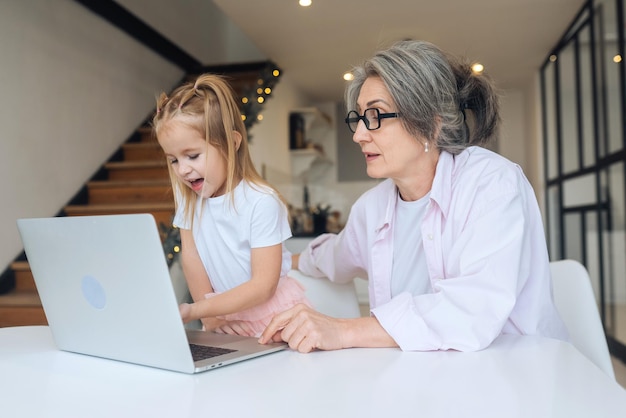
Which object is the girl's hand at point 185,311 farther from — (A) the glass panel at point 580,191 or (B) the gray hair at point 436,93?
(A) the glass panel at point 580,191

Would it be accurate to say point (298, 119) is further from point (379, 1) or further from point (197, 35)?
point (379, 1)

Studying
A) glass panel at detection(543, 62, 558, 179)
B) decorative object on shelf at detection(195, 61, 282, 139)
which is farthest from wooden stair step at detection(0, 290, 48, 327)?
glass panel at detection(543, 62, 558, 179)

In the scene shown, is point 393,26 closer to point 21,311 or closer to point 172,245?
point 172,245

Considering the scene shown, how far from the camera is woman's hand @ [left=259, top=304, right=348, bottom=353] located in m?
0.92

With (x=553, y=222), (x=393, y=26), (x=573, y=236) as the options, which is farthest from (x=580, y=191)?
(x=393, y=26)

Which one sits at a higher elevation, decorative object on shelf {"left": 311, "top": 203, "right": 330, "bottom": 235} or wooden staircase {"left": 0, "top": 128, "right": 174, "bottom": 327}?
wooden staircase {"left": 0, "top": 128, "right": 174, "bottom": 327}

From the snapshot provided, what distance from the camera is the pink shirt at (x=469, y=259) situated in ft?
3.08

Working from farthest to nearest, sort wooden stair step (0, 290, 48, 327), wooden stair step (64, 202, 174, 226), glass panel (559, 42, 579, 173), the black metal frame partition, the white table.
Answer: glass panel (559, 42, 579, 173), wooden stair step (64, 202, 174, 226), the black metal frame partition, wooden stair step (0, 290, 48, 327), the white table

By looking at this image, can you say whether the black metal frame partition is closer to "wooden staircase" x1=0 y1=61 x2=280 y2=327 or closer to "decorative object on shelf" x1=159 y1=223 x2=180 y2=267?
"wooden staircase" x1=0 y1=61 x2=280 y2=327

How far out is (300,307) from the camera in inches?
38.4

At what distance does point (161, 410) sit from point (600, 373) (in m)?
0.56

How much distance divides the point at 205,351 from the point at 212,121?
548 mm

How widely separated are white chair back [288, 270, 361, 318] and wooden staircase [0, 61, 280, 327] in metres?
2.21

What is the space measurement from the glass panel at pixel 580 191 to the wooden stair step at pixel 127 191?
3.11m
